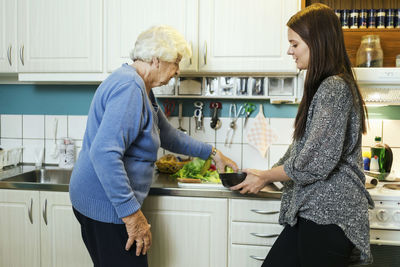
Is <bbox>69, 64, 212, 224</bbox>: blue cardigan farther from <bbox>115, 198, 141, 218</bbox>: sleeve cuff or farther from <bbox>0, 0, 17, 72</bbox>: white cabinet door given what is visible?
<bbox>0, 0, 17, 72</bbox>: white cabinet door

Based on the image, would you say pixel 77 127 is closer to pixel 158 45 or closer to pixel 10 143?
pixel 10 143

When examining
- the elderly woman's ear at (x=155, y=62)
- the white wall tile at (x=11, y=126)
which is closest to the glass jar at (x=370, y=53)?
the elderly woman's ear at (x=155, y=62)

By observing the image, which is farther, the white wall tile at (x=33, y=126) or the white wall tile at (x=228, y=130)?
the white wall tile at (x=33, y=126)

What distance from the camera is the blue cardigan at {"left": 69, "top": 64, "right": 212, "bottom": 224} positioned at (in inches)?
48.6

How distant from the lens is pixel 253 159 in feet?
7.66

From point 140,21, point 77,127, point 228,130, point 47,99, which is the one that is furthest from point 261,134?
point 47,99

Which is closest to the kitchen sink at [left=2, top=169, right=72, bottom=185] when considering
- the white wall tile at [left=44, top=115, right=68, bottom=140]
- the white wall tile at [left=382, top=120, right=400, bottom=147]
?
the white wall tile at [left=44, top=115, right=68, bottom=140]

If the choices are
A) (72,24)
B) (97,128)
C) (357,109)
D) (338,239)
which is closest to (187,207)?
(97,128)

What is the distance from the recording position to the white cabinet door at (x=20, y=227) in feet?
6.29

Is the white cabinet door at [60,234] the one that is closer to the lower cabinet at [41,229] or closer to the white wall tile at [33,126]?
the lower cabinet at [41,229]

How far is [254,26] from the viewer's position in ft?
6.51

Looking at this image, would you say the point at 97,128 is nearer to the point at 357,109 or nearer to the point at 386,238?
the point at 357,109

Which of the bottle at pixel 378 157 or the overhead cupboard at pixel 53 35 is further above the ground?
the overhead cupboard at pixel 53 35

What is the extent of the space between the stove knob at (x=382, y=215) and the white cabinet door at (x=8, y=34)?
2.10 metres
